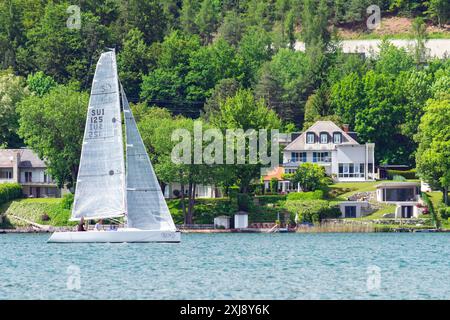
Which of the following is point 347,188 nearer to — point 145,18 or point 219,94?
point 219,94

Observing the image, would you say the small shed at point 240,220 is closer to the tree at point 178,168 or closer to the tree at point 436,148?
the tree at point 178,168

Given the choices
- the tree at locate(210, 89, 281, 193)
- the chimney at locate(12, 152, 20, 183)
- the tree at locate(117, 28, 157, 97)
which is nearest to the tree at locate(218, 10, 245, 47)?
the tree at locate(117, 28, 157, 97)

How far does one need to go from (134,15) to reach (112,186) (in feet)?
264

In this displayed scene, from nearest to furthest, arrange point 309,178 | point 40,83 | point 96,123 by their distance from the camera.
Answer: point 96,123 → point 309,178 → point 40,83

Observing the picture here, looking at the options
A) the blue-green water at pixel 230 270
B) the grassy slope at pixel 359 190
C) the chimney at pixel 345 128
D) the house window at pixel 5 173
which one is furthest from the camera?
the chimney at pixel 345 128

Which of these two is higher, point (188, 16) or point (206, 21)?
point (188, 16)

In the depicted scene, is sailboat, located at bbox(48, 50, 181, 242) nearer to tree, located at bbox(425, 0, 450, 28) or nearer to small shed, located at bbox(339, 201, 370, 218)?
small shed, located at bbox(339, 201, 370, 218)

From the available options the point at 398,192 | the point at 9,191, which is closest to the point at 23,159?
the point at 9,191

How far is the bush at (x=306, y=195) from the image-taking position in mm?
110000

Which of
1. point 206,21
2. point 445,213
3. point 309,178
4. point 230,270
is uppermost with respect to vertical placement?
point 206,21

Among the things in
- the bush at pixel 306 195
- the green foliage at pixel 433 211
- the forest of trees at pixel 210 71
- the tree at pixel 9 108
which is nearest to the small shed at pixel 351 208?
the bush at pixel 306 195

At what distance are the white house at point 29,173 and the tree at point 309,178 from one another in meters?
19.7

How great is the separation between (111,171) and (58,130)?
33187 millimetres

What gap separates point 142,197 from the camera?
252 feet
